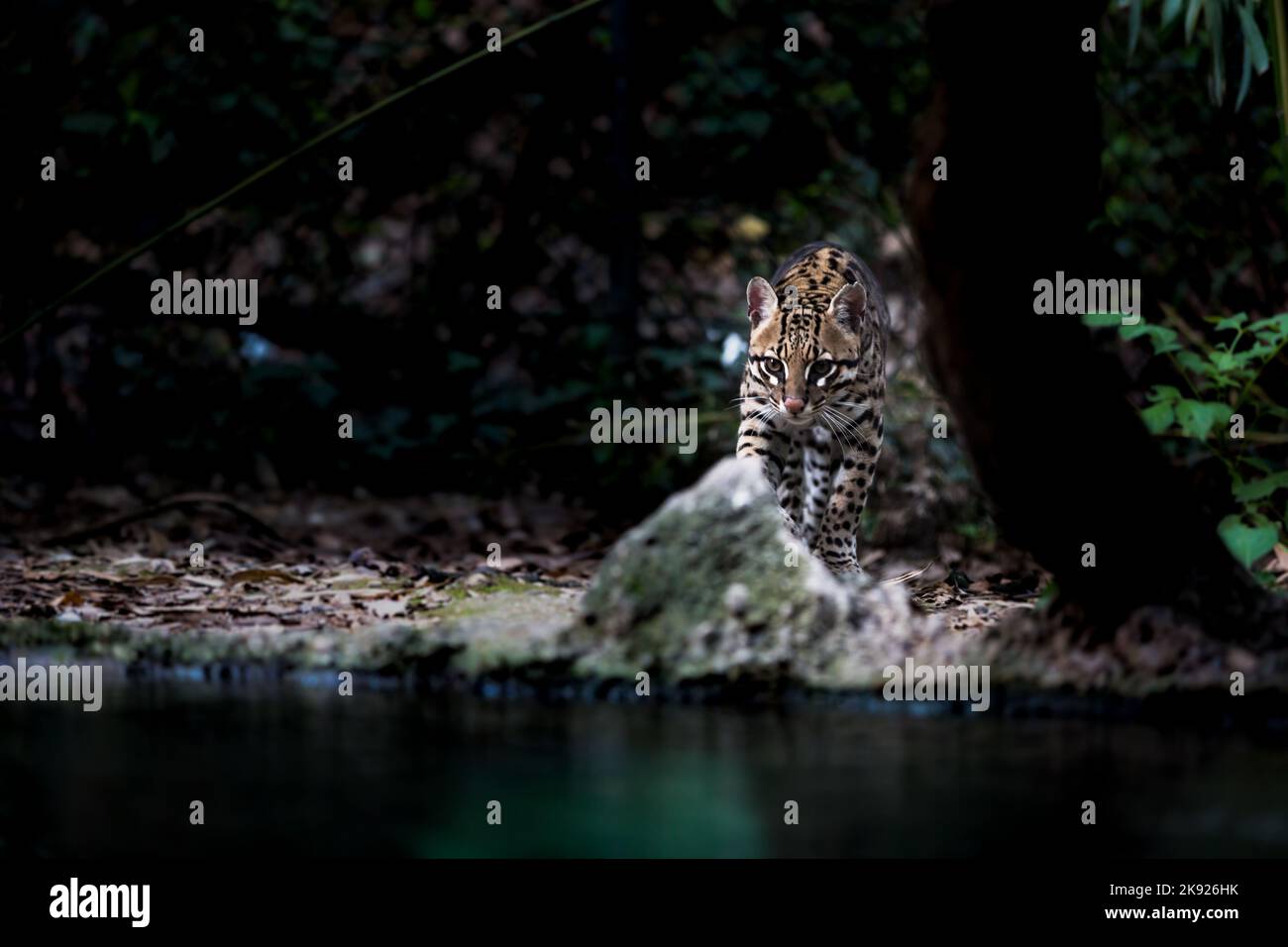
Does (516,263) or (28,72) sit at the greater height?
(28,72)

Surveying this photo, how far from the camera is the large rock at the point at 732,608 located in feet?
13.1

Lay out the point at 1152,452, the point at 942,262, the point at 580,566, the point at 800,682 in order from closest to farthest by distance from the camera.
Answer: the point at 942,262
the point at 1152,452
the point at 800,682
the point at 580,566

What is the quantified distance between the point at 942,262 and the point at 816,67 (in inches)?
159

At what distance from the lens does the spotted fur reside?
498 cm

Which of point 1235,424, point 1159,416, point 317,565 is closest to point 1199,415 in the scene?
point 1159,416

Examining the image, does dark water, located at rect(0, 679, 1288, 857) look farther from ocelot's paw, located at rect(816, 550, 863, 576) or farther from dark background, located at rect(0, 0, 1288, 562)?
dark background, located at rect(0, 0, 1288, 562)

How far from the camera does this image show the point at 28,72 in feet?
23.1

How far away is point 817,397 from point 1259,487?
1340mm

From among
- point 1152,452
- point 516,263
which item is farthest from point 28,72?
point 1152,452

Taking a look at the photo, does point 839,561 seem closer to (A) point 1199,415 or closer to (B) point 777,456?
(B) point 777,456

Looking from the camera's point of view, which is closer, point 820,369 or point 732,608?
point 732,608

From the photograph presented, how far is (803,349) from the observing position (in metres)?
4.94

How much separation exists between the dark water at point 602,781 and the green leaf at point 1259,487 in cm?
154
